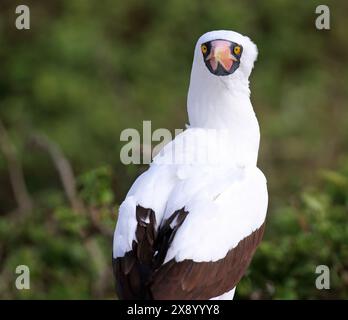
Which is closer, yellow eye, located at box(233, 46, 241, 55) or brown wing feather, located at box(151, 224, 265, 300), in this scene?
brown wing feather, located at box(151, 224, 265, 300)

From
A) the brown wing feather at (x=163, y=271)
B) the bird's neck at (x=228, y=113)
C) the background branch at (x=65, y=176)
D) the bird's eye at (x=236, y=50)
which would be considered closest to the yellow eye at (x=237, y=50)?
the bird's eye at (x=236, y=50)

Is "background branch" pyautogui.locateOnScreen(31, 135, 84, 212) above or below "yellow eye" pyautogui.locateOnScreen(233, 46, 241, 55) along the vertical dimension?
below

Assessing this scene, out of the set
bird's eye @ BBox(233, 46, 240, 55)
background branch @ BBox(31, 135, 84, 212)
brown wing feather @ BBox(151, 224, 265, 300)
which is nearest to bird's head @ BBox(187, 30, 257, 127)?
bird's eye @ BBox(233, 46, 240, 55)

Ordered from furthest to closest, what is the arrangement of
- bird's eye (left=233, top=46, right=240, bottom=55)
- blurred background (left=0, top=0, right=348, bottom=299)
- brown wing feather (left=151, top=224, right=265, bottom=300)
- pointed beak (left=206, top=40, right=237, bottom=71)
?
→ blurred background (left=0, top=0, right=348, bottom=299)
bird's eye (left=233, top=46, right=240, bottom=55)
pointed beak (left=206, top=40, right=237, bottom=71)
brown wing feather (left=151, top=224, right=265, bottom=300)

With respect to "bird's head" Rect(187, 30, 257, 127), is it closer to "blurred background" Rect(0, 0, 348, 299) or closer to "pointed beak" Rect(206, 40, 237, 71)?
"pointed beak" Rect(206, 40, 237, 71)

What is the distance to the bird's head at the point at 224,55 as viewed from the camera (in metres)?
5.74

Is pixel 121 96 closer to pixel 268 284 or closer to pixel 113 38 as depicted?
pixel 113 38

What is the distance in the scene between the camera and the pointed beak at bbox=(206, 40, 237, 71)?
571 cm

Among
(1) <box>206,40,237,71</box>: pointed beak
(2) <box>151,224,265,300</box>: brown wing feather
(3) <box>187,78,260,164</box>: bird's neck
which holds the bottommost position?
(2) <box>151,224,265,300</box>: brown wing feather

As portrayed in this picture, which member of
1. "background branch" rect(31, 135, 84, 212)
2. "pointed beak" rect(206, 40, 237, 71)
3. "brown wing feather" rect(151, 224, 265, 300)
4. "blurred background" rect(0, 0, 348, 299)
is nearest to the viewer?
"brown wing feather" rect(151, 224, 265, 300)

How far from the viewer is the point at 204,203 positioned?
5.18m

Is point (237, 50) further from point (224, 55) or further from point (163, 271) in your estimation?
point (163, 271)

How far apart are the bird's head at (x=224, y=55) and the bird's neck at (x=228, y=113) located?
0.28 ft
